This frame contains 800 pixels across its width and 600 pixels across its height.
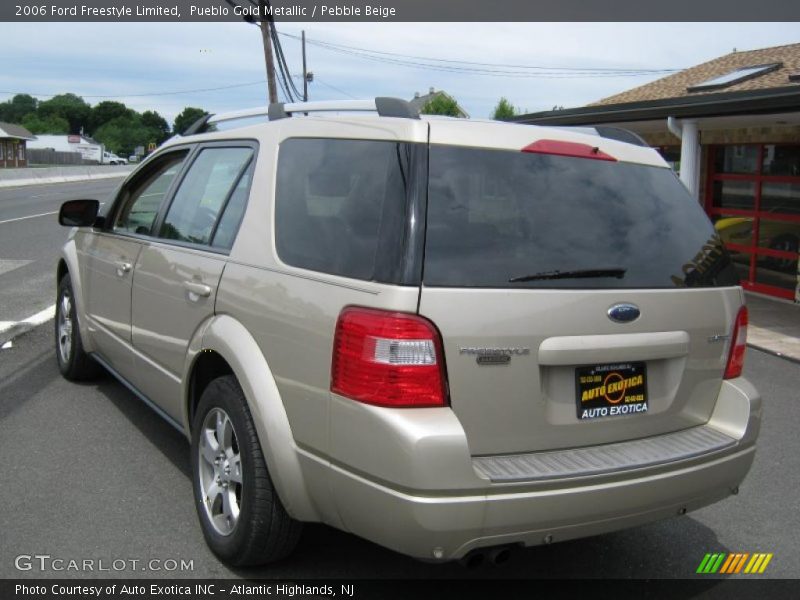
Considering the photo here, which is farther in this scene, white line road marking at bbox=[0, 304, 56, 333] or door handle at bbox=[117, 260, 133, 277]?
white line road marking at bbox=[0, 304, 56, 333]

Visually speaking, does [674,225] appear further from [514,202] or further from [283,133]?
[283,133]

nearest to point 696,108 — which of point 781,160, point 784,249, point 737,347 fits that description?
point 781,160

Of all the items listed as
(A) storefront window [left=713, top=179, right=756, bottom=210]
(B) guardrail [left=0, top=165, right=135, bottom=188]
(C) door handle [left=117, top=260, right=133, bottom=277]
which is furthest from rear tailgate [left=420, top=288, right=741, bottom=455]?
(B) guardrail [left=0, top=165, right=135, bottom=188]

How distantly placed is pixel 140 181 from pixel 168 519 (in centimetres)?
228

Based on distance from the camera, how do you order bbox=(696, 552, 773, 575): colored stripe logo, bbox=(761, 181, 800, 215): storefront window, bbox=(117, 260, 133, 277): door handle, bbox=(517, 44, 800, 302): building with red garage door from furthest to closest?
bbox=(761, 181, 800, 215): storefront window < bbox=(517, 44, 800, 302): building with red garage door < bbox=(117, 260, 133, 277): door handle < bbox=(696, 552, 773, 575): colored stripe logo

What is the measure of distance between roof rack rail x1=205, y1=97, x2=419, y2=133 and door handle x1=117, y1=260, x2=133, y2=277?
3.18 ft

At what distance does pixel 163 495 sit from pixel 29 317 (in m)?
4.89

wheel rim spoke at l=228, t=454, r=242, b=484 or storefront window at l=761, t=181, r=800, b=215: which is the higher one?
storefront window at l=761, t=181, r=800, b=215

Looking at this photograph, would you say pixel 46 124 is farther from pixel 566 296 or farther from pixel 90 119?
pixel 566 296

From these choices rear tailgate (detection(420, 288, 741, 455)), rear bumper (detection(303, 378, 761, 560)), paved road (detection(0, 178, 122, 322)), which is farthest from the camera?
paved road (detection(0, 178, 122, 322))

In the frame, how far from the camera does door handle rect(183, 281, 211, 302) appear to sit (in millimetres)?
3545

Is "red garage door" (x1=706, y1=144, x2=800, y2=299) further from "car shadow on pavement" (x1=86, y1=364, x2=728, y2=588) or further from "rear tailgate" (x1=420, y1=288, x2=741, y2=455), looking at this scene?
"rear tailgate" (x1=420, y1=288, x2=741, y2=455)

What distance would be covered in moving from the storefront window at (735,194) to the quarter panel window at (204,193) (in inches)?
439

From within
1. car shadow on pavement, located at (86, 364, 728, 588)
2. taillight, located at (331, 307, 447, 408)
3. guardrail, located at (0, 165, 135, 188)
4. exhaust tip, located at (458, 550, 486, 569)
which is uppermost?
guardrail, located at (0, 165, 135, 188)
